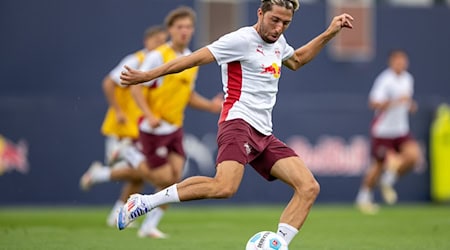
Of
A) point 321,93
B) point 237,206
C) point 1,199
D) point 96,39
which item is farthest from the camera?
point 321,93

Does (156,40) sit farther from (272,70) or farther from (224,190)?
(224,190)

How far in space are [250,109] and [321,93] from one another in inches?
555

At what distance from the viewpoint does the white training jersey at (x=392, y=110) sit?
18547 millimetres

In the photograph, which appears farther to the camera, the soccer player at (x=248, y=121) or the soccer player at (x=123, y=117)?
the soccer player at (x=123, y=117)

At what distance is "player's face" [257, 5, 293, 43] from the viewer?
862 cm

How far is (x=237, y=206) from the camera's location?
19.3 metres

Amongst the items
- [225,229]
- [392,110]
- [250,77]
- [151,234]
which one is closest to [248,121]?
[250,77]

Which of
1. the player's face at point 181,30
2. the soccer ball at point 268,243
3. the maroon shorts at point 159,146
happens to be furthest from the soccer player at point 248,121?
the maroon shorts at point 159,146

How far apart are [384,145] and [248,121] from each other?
997 cm

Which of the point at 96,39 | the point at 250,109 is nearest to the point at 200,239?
the point at 250,109

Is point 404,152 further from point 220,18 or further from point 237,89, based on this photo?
point 237,89

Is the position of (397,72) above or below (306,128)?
above

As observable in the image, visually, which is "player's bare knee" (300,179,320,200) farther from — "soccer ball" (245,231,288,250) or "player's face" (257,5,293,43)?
"player's face" (257,5,293,43)

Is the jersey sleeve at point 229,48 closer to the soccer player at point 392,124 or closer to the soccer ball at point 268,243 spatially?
the soccer ball at point 268,243
